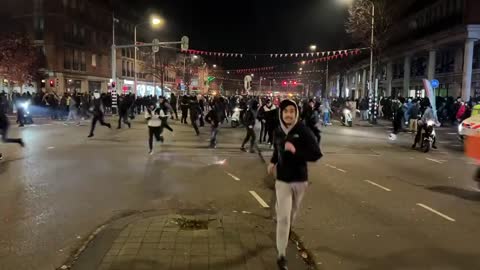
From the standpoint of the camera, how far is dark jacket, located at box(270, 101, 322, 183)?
16.7 feet

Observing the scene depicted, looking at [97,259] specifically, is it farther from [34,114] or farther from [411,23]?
[411,23]

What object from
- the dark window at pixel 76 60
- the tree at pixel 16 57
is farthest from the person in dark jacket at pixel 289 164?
the dark window at pixel 76 60

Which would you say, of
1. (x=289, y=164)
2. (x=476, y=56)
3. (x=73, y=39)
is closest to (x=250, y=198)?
(x=289, y=164)

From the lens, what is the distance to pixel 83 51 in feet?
184

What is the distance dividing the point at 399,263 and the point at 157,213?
3471mm

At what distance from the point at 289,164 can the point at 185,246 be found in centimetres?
154

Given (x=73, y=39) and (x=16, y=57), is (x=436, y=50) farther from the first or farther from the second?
(x=73, y=39)

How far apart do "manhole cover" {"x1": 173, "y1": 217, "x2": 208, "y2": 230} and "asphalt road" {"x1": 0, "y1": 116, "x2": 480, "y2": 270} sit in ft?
3.24

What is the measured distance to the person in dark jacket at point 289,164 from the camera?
16.8ft

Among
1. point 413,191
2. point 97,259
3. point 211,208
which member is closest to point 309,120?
point 413,191

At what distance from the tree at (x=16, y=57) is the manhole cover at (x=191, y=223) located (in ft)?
122

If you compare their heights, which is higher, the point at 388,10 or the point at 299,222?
the point at 388,10

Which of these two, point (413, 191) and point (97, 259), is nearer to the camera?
point (97, 259)

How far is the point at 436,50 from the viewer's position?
40.9 meters
